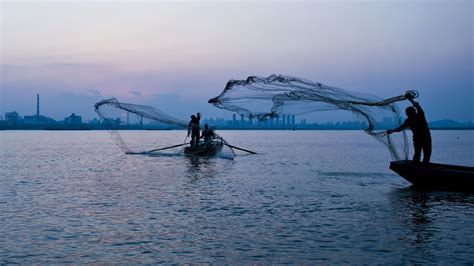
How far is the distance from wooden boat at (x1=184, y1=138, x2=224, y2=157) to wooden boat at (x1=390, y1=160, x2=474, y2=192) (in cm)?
1629

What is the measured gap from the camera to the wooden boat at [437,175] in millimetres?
16375

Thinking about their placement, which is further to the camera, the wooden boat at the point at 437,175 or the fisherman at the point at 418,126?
the fisherman at the point at 418,126

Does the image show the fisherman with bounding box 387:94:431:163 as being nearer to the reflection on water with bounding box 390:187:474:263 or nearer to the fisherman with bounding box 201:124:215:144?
the reflection on water with bounding box 390:187:474:263

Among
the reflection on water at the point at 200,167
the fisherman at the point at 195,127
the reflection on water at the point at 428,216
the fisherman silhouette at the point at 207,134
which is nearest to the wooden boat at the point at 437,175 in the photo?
the reflection on water at the point at 428,216

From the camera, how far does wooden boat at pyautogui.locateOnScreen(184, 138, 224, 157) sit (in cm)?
3256

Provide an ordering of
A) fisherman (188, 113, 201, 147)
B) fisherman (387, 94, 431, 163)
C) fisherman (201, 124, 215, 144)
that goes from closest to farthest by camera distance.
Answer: fisherman (387, 94, 431, 163) < fisherman (188, 113, 201, 147) < fisherman (201, 124, 215, 144)

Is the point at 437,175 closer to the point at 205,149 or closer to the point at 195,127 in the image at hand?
the point at 195,127

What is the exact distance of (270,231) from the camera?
37.4 feet

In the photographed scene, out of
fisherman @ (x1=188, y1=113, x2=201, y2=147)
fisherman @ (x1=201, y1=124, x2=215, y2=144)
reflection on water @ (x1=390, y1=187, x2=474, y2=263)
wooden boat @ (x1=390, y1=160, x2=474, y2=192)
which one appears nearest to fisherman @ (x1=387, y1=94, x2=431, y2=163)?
wooden boat @ (x1=390, y1=160, x2=474, y2=192)

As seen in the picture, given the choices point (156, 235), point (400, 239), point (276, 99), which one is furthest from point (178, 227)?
point (276, 99)

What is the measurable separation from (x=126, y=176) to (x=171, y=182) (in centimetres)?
337

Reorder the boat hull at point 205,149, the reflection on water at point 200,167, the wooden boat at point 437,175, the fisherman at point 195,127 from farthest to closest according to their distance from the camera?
the boat hull at point 205,149
the fisherman at point 195,127
the reflection on water at point 200,167
the wooden boat at point 437,175

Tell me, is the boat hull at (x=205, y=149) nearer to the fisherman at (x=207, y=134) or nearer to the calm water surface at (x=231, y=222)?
the fisherman at (x=207, y=134)

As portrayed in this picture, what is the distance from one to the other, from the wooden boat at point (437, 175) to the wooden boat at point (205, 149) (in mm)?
16291
